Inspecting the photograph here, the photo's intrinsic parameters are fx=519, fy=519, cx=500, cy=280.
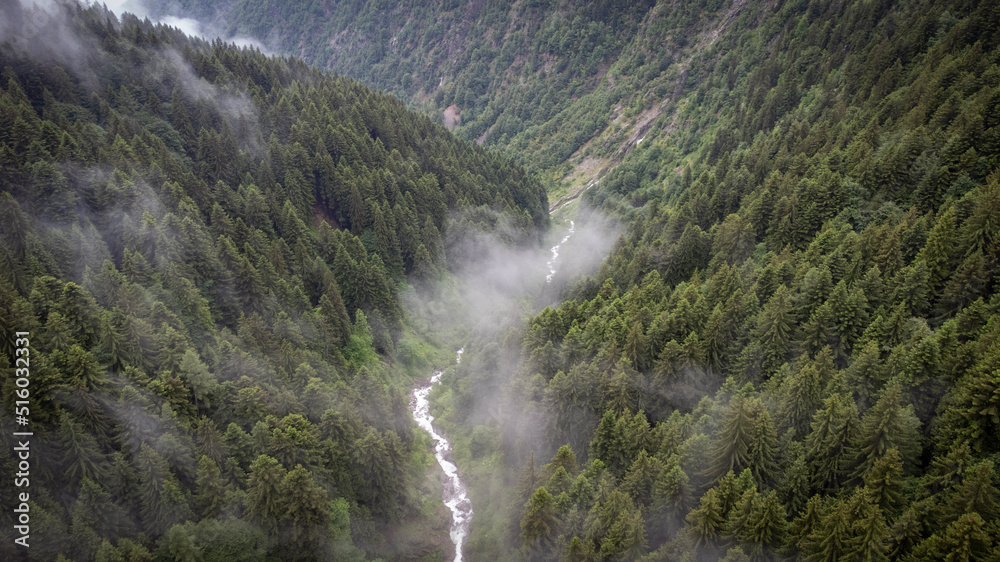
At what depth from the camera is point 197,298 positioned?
7344cm

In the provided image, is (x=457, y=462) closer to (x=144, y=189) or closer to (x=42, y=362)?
(x=42, y=362)

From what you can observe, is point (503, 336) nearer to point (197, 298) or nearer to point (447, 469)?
point (447, 469)

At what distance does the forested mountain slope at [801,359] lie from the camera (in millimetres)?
41688

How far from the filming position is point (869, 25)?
390 ft

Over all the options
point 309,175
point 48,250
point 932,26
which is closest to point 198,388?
point 48,250

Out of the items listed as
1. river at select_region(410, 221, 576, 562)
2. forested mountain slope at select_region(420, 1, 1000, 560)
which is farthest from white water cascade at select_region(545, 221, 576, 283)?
Answer: river at select_region(410, 221, 576, 562)

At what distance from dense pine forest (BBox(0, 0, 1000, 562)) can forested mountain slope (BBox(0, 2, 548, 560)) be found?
0.42 m

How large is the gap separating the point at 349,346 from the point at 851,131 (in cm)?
9618

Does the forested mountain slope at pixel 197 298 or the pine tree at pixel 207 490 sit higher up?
the forested mountain slope at pixel 197 298

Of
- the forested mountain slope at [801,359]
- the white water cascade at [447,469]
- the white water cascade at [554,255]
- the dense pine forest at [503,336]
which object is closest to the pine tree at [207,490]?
the dense pine forest at [503,336]

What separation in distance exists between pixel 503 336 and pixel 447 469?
85.6ft

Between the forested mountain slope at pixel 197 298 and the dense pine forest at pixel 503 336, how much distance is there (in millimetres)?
418

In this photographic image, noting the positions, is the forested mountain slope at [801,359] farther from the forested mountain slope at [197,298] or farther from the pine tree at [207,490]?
the pine tree at [207,490]

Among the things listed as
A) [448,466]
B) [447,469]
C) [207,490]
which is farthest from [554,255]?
[207,490]
